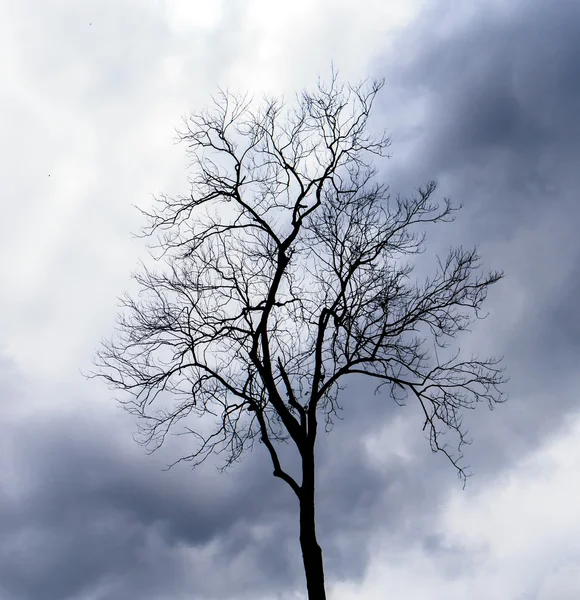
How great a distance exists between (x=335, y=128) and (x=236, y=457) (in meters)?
6.86

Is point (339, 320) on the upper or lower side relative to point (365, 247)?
lower

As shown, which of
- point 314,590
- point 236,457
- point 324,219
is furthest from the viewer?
point 324,219

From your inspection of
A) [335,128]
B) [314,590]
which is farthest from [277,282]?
[314,590]

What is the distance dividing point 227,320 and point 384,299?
312 centimetres

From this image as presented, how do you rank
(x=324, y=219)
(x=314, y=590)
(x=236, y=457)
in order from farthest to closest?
(x=324, y=219) < (x=236, y=457) < (x=314, y=590)

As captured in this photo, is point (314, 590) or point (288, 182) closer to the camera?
point (314, 590)

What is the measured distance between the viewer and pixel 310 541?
12.7m

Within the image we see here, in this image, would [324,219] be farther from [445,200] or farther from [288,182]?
[445,200]

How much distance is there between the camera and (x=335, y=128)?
14.9 m

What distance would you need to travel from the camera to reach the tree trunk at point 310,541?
1246cm

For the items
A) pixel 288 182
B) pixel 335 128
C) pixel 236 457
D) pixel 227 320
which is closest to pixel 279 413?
pixel 236 457

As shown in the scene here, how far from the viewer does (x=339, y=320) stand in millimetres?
14273

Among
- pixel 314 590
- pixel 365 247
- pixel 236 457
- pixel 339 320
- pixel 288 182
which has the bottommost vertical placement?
pixel 314 590

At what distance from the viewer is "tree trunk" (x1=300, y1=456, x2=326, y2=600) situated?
1246 cm
